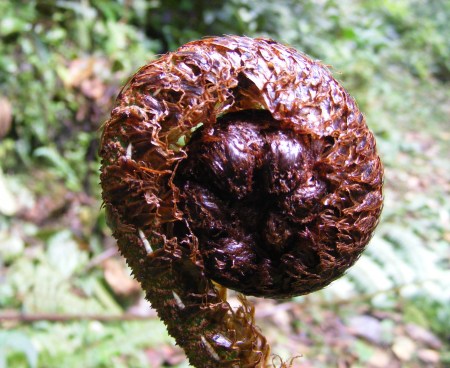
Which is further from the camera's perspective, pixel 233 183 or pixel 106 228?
pixel 106 228

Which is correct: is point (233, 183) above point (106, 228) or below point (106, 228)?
above

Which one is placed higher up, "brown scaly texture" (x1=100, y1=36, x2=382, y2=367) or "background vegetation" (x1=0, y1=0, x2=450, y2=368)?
"brown scaly texture" (x1=100, y1=36, x2=382, y2=367)

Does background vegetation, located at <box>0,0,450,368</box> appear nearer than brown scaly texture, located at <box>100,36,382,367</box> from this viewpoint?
No

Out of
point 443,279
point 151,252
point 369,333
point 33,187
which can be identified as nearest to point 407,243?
point 443,279

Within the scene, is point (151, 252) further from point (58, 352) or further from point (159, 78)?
point (58, 352)
